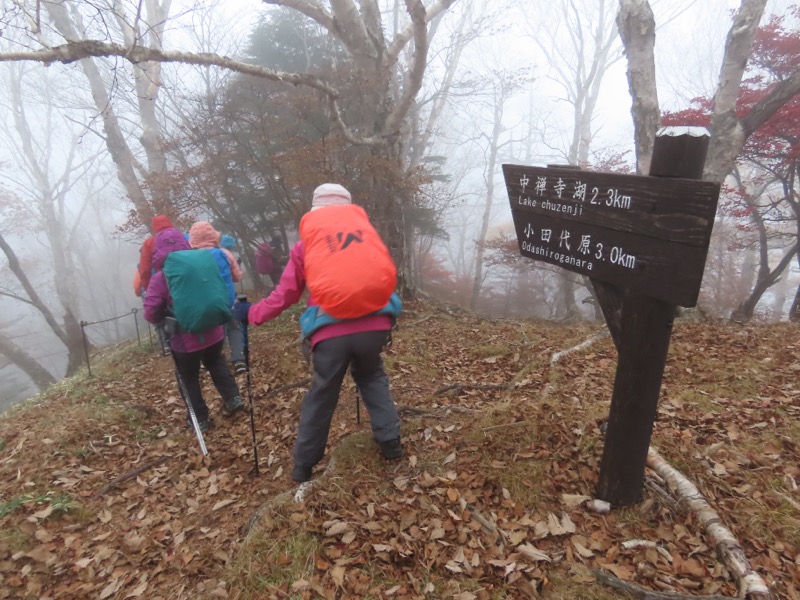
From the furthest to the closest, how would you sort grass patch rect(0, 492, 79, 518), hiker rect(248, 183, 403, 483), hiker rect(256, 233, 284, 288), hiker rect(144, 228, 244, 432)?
1. hiker rect(256, 233, 284, 288)
2. hiker rect(144, 228, 244, 432)
3. grass patch rect(0, 492, 79, 518)
4. hiker rect(248, 183, 403, 483)

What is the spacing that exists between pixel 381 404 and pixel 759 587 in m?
2.27

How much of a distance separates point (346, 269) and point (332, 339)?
51 centimetres

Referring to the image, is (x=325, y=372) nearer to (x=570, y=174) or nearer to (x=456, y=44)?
(x=570, y=174)

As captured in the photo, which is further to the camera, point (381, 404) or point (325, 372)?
point (381, 404)

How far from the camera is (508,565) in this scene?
92.1 inches

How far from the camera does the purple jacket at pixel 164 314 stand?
436 cm

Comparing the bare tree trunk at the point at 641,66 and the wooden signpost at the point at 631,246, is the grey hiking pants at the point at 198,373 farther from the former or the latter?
the bare tree trunk at the point at 641,66

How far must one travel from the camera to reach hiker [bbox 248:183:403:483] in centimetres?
289

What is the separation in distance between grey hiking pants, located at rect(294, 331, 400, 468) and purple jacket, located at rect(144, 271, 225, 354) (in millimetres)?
1858

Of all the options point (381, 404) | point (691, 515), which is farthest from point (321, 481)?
point (691, 515)

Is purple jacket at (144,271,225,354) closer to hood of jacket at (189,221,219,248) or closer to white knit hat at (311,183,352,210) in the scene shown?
hood of jacket at (189,221,219,248)

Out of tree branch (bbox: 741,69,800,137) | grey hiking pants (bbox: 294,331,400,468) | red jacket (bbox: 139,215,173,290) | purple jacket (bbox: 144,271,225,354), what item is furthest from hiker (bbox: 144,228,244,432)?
tree branch (bbox: 741,69,800,137)

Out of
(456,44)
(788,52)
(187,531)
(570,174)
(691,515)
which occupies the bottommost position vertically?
(187,531)

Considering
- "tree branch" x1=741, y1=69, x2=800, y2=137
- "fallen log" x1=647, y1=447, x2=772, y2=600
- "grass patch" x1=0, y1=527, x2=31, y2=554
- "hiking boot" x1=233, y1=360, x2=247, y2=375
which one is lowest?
"hiking boot" x1=233, y1=360, x2=247, y2=375
